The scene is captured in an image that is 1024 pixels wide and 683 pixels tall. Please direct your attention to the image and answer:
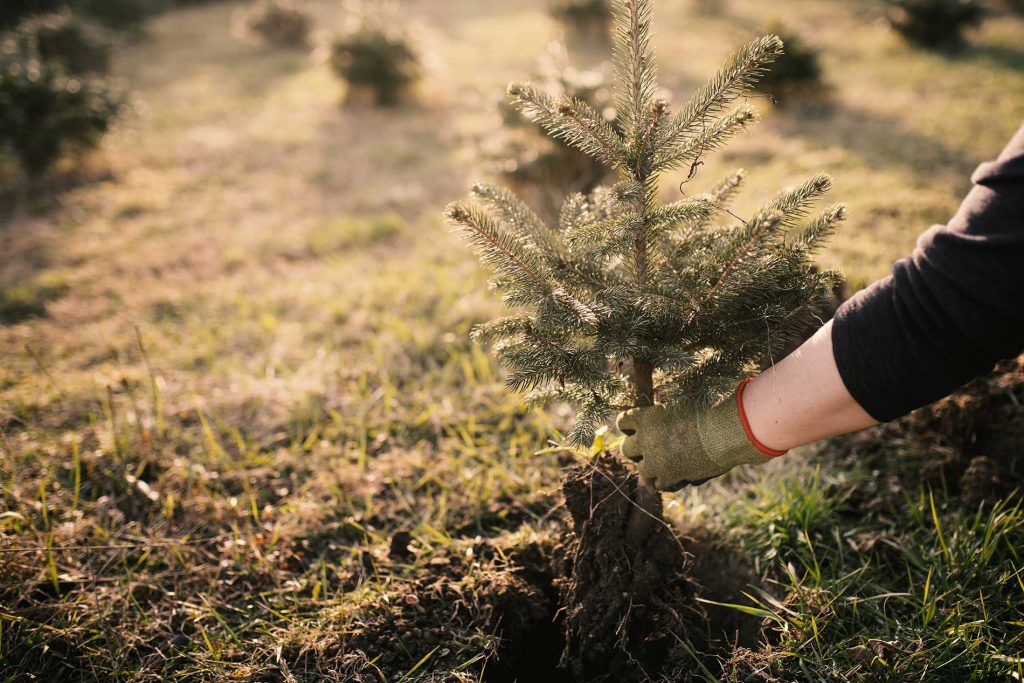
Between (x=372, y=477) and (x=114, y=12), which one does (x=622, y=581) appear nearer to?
(x=372, y=477)

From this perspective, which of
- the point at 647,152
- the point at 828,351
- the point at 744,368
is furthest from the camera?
the point at 744,368

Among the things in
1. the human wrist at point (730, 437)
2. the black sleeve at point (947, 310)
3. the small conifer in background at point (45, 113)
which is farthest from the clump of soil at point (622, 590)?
the small conifer in background at point (45, 113)

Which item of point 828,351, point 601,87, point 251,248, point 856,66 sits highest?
point 856,66

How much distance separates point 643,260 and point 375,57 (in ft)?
24.6

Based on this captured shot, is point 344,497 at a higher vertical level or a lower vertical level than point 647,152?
lower

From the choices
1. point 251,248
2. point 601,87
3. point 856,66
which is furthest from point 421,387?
point 856,66

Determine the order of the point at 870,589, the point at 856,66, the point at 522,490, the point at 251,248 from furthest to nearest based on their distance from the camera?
the point at 856,66 → the point at 251,248 → the point at 522,490 → the point at 870,589

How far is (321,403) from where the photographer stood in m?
3.14

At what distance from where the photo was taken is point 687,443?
179 cm

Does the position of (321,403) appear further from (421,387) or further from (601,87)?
(601,87)

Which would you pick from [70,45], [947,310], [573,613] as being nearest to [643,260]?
[947,310]

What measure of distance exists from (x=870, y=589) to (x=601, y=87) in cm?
434

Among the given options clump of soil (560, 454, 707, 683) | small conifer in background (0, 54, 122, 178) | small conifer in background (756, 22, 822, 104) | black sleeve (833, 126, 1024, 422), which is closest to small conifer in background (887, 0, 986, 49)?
small conifer in background (756, 22, 822, 104)

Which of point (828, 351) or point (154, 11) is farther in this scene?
point (154, 11)
